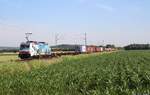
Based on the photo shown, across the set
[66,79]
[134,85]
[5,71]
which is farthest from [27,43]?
[134,85]

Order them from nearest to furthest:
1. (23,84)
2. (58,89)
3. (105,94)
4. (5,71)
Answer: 1. (105,94)
2. (58,89)
3. (23,84)
4. (5,71)

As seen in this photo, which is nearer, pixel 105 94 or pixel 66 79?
pixel 105 94

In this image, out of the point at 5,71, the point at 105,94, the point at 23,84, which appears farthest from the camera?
the point at 5,71

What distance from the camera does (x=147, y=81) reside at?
20.0 metres

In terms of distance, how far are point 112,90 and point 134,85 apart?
9.70 ft

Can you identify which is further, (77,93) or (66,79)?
(66,79)

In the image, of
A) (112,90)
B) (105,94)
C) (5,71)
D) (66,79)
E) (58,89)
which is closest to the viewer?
(105,94)

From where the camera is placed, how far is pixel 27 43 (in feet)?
196

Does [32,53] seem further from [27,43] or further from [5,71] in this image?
[5,71]

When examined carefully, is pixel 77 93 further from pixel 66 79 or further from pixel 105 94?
pixel 66 79

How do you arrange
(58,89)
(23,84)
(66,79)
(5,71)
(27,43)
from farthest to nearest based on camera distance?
(27,43)
(5,71)
(66,79)
(23,84)
(58,89)

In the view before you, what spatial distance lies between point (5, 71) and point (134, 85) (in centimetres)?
1440

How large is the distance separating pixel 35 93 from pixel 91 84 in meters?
4.05

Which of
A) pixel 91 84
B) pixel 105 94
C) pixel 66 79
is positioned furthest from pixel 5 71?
pixel 105 94
